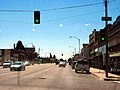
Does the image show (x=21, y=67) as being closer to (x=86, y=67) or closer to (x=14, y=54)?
(x=86, y=67)

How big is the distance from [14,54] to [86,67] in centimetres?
9980

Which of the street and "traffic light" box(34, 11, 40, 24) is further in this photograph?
"traffic light" box(34, 11, 40, 24)

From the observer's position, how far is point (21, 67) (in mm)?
55938

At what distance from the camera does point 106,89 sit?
1972 centimetres

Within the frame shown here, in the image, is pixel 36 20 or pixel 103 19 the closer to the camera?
pixel 36 20

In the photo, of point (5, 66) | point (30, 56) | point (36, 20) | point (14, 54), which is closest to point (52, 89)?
point (36, 20)

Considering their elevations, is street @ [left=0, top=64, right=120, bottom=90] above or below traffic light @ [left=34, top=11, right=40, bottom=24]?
below

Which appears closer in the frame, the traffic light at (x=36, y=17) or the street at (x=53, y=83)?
the street at (x=53, y=83)

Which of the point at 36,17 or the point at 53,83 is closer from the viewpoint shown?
the point at 53,83

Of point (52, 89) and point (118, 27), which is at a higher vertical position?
point (118, 27)

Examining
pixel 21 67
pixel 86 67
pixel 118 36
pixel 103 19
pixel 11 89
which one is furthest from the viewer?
pixel 21 67

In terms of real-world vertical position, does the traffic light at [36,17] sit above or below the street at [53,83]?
above

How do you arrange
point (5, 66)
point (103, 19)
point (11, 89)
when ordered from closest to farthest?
point (11, 89)
point (103, 19)
point (5, 66)

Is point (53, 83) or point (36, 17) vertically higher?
point (36, 17)
